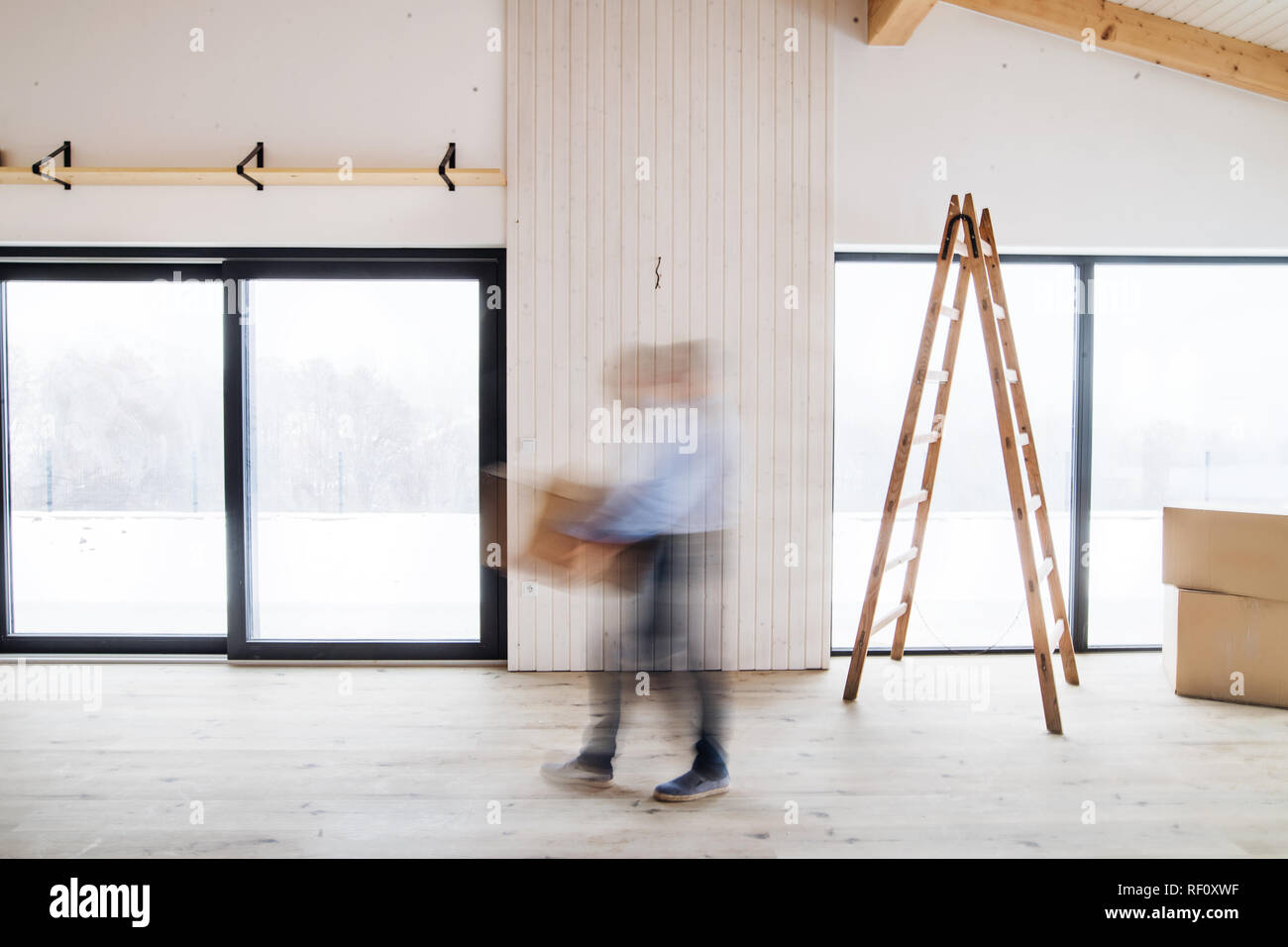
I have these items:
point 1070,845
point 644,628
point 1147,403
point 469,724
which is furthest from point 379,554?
point 1147,403

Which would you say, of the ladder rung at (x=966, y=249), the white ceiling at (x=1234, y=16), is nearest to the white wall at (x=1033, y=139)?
the white ceiling at (x=1234, y=16)

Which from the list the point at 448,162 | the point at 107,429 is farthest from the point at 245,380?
the point at 448,162

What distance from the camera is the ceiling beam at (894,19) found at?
2.86m

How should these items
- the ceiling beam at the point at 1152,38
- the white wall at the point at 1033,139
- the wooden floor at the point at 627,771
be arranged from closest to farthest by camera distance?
the wooden floor at the point at 627,771 → the ceiling beam at the point at 1152,38 → the white wall at the point at 1033,139

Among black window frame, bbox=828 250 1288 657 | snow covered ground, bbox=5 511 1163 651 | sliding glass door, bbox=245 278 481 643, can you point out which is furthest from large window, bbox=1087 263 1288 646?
sliding glass door, bbox=245 278 481 643

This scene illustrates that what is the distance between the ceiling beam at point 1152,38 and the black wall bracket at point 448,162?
2.53m

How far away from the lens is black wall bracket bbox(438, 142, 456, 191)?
2934 millimetres

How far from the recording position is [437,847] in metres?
1.80

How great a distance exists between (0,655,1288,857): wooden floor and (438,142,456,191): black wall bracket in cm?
234

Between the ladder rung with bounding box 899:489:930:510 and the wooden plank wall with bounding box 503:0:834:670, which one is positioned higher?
the wooden plank wall with bounding box 503:0:834:670

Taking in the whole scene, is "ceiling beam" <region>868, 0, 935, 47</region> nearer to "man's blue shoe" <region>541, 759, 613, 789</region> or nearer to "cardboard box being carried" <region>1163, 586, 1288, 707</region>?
"cardboard box being carried" <region>1163, 586, 1288, 707</region>

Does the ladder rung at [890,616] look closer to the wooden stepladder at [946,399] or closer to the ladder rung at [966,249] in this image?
the wooden stepladder at [946,399]
